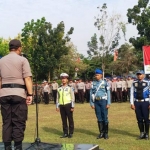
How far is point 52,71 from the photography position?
143 feet

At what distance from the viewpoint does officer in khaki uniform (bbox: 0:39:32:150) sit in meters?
5.72

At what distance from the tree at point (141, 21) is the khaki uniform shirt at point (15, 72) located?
28.3 m

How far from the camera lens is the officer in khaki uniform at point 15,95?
18.8 ft

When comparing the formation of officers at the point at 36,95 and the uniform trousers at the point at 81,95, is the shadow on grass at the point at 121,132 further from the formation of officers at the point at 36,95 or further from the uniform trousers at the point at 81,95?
the uniform trousers at the point at 81,95

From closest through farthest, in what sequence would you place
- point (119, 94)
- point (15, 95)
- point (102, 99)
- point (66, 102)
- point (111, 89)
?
point (15, 95) < point (102, 99) < point (66, 102) < point (119, 94) < point (111, 89)

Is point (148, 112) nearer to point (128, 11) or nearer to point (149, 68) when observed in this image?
point (149, 68)

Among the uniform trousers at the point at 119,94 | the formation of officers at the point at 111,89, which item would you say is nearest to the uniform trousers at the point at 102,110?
the formation of officers at the point at 111,89

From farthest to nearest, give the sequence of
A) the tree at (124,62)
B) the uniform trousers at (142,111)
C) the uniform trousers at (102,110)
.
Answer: the tree at (124,62)
the uniform trousers at (102,110)
the uniform trousers at (142,111)

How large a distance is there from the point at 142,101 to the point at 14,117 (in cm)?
429

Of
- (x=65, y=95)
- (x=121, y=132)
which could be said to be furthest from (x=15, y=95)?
(x=121, y=132)

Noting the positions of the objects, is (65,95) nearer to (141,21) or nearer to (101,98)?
(101,98)

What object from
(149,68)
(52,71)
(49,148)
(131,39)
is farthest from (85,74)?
(49,148)

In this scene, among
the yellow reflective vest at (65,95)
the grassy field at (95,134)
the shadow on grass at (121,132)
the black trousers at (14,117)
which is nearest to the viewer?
the black trousers at (14,117)

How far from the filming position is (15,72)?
5738mm
